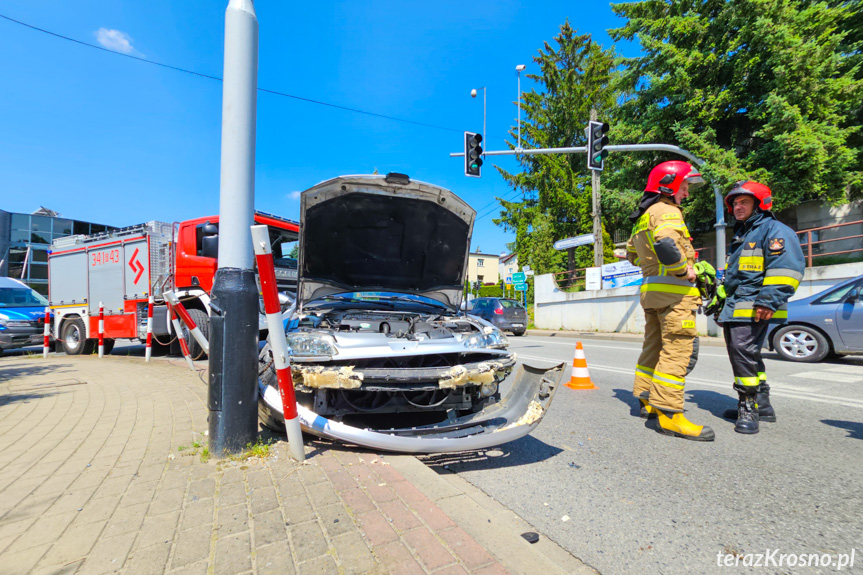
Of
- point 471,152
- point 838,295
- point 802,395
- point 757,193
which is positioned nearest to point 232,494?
point 757,193

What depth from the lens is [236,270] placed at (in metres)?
2.79

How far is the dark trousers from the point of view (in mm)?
3629

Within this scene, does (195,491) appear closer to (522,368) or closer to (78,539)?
A: (78,539)

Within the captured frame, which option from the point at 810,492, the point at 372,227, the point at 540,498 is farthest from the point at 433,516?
the point at 372,227

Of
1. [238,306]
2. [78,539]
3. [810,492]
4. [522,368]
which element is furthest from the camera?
[522,368]

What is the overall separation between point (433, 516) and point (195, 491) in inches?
51.8

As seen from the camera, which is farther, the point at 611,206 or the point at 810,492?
the point at 611,206

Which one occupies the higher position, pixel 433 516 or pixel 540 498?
pixel 433 516

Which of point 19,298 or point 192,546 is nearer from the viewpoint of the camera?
point 192,546

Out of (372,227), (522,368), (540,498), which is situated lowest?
(540,498)

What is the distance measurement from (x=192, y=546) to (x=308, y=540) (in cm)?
48

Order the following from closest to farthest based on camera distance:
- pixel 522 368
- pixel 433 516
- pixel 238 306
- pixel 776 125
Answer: pixel 433 516
pixel 238 306
pixel 522 368
pixel 776 125

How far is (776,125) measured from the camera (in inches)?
529

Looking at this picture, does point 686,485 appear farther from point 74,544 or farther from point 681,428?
point 74,544
